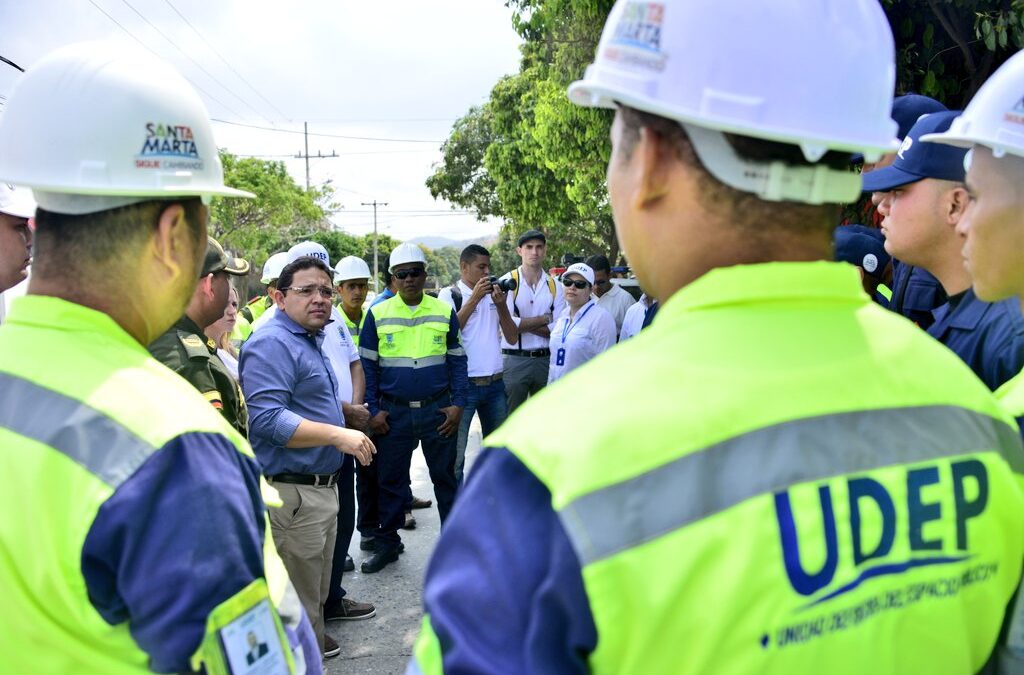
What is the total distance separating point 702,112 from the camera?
97 centimetres

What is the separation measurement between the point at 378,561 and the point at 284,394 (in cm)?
210

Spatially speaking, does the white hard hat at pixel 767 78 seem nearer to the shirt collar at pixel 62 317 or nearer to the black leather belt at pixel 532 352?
the shirt collar at pixel 62 317

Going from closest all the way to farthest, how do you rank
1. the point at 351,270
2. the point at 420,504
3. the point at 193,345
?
the point at 193,345
the point at 351,270
the point at 420,504

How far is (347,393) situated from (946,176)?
12.5ft

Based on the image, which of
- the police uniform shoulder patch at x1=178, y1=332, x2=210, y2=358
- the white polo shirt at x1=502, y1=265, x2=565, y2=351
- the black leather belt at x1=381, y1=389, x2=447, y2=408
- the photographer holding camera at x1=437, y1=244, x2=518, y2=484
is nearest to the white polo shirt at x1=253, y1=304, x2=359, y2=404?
the black leather belt at x1=381, y1=389, x2=447, y2=408

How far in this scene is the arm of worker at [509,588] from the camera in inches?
33.6

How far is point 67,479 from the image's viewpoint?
Answer: 1153mm

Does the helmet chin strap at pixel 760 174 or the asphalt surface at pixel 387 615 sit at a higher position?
the helmet chin strap at pixel 760 174

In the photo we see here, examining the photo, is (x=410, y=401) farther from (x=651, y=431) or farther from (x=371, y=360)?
(x=651, y=431)

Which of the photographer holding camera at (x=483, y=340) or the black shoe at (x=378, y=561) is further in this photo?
the photographer holding camera at (x=483, y=340)

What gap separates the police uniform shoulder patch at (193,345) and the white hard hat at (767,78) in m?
2.35

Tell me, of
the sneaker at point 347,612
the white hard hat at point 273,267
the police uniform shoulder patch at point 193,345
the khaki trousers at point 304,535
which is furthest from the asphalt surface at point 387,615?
the white hard hat at point 273,267

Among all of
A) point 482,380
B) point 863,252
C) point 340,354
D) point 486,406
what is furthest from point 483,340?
point 863,252

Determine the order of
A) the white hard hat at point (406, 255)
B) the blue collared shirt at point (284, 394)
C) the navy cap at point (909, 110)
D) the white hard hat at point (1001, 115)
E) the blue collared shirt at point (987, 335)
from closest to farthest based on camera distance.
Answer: the white hard hat at point (1001, 115) < the blue collared shirt at point (987, 335) < the navy cap at point (909, 110) < the blue collared shirt at point (284, 394) < the white hard hat at point (406, 255)
